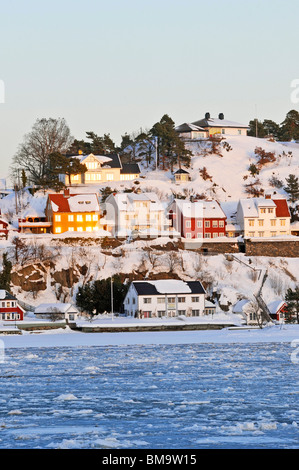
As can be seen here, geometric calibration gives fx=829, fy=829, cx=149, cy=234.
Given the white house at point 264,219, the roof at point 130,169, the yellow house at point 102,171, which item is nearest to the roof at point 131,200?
the white house at point 264,219

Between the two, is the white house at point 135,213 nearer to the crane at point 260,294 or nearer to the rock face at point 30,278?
the crane at point 260,294

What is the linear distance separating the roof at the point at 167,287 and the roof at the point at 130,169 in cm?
3574

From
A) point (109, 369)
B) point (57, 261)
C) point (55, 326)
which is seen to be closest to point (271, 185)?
point (57, 261)

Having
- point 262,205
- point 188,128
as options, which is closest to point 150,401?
point 262,205

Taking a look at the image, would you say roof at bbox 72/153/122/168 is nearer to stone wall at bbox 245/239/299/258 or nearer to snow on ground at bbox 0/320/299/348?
stone wall at bbox 245/239/299/258

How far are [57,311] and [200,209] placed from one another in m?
28.0

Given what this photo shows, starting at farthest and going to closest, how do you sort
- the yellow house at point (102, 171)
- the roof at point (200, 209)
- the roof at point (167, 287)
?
the yellow house at point (102, 171) < the roof at point (200, 209) < the roof at point (167, 287)

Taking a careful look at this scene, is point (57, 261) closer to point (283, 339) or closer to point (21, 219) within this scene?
point (21, 219)

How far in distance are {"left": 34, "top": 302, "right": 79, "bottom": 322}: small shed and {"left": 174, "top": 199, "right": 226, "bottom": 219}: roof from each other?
24.7 metres

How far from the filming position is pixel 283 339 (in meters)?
52.7

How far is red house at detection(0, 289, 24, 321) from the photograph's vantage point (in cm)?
6494

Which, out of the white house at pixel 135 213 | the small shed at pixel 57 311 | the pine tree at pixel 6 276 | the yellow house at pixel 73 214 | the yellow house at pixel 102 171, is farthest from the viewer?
the yellow house at pixel 102 171

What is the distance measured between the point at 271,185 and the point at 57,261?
39.5m

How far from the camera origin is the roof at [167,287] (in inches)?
2682
